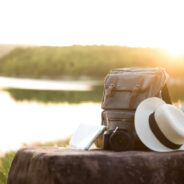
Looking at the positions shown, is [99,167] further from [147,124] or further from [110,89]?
[110,89]

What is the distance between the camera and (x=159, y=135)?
483cm

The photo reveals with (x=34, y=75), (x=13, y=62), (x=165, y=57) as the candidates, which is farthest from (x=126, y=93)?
(x=13, y=62)

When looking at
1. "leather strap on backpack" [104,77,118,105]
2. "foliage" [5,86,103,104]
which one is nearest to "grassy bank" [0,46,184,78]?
"foliage" [5,86,103,104]

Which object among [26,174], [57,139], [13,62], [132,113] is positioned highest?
[132,113]

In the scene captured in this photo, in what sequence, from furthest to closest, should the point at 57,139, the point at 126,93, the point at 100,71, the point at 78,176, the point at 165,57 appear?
the point at 100,71
the point at 165,57
the point at 57,139
the point at 126,93
the point at 78,176

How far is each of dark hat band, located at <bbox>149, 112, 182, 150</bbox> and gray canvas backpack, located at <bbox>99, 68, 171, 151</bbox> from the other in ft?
0.65

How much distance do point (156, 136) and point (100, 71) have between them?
2457 inches

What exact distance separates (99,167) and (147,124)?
895 millimetres

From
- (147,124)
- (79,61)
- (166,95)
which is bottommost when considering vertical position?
(79,61)

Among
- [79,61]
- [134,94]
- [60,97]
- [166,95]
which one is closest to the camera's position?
[134,94]

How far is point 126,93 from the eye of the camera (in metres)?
5.22

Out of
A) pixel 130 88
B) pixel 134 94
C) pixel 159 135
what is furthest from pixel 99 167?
pixel 130 88

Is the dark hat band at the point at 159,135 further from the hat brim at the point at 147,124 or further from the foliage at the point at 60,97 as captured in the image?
the foliage at the point at 60,97

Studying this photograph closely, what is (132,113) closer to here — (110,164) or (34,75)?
(110,164)
